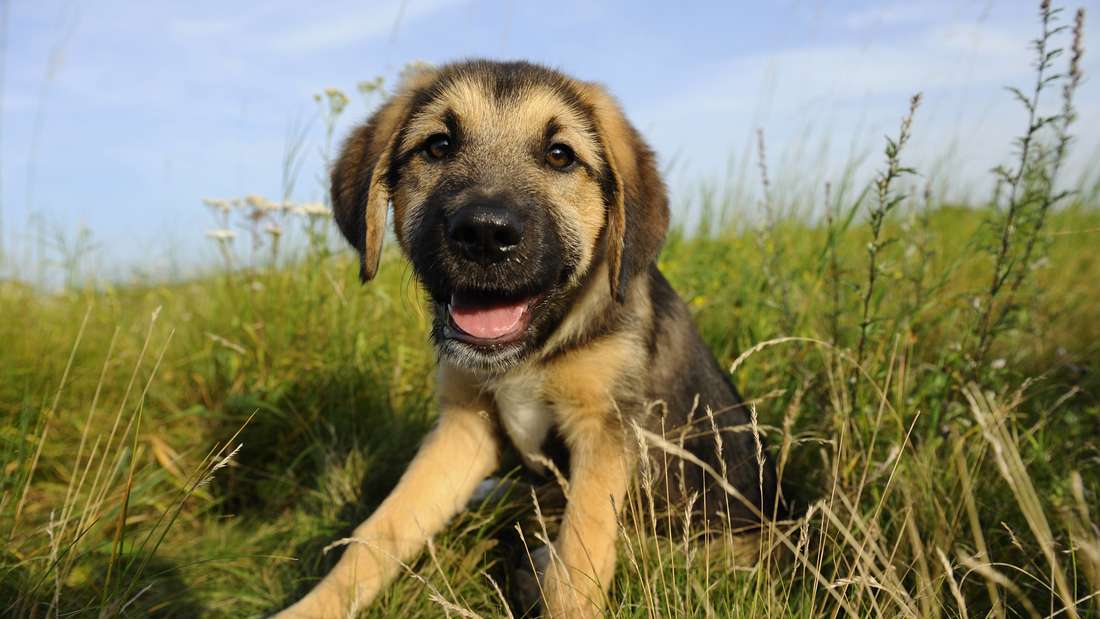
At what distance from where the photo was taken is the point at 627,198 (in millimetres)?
3027

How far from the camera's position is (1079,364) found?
4.71 metres

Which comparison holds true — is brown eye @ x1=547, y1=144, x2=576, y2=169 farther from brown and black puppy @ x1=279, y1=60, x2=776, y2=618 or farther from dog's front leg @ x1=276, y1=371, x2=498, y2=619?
dog's front leg @ x1=276, y1=371, x2=498, y2=619

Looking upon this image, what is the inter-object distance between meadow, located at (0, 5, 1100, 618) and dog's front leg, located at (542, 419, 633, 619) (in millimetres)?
120

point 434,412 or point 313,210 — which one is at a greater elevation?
point 313,210

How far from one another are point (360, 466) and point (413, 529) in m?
A: 0.97

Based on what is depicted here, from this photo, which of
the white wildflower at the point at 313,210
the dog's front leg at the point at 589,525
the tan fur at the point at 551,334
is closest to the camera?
the dog's front leg at the point at 589,525

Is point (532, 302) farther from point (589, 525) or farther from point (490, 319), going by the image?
point (589, 525)

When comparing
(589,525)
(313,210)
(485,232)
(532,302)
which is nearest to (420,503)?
(589,525)

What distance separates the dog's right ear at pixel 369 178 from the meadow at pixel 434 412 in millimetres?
599

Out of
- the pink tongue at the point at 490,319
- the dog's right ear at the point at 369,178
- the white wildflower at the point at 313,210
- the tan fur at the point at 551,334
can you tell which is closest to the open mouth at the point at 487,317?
the pink tongue at the point at 490,319

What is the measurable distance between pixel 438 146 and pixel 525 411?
1.09 m

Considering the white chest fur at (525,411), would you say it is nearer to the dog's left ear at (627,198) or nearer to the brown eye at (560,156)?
the dog's left ear at (627,198)

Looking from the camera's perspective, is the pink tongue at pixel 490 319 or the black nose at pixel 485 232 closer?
the black nose at pixel 485 232

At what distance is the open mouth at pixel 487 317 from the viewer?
9.52 ft
